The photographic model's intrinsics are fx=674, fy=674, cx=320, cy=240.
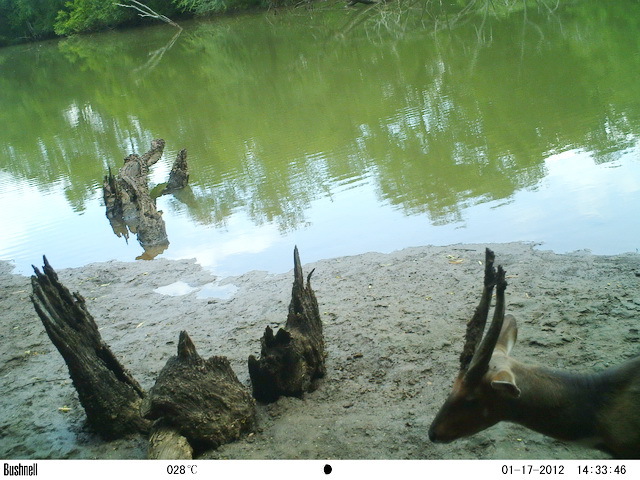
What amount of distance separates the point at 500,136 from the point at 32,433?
9.53 m

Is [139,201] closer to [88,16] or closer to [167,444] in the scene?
[167,444]

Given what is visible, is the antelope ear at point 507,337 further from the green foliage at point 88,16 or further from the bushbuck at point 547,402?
the green foliage at point 88,16

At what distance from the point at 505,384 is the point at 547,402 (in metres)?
0.47

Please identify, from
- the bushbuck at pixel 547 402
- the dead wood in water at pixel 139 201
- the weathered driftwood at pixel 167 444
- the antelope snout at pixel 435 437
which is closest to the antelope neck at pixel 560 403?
the bushbuck at pixel 547 402

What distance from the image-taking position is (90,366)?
4.96 m

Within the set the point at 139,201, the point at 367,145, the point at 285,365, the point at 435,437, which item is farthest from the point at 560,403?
the point at 367,145

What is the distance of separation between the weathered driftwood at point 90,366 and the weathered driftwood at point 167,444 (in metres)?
0.45

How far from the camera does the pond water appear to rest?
9180mm

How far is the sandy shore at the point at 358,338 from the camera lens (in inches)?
180

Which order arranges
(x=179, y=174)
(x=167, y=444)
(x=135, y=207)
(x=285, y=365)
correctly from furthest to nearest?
(x=179, y=174), (x=135, y=207), (x=285, y=365), (x=167, y=444)

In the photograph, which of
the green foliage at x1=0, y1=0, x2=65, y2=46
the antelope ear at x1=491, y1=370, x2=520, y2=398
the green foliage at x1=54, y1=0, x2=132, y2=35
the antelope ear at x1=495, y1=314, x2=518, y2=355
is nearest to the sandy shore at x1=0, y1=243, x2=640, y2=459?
the antelope ear at x1=495, y1=314, x2=518, y2=355

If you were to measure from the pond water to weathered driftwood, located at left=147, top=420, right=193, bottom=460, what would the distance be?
13.9 ft

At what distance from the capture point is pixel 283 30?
3656 cm
